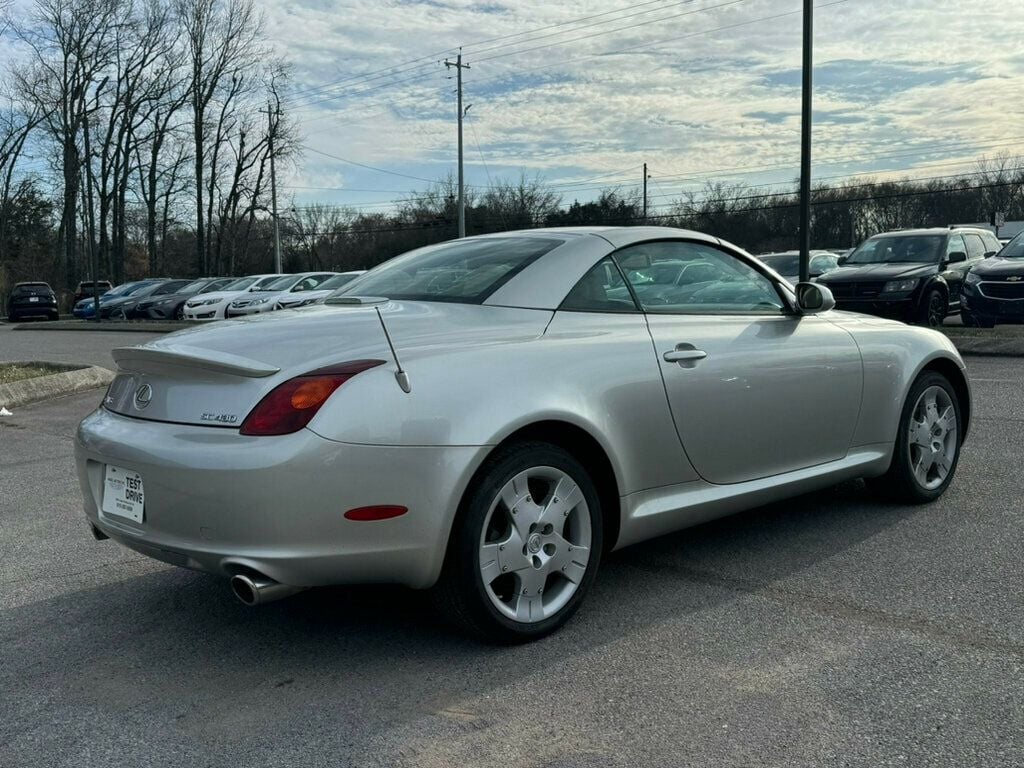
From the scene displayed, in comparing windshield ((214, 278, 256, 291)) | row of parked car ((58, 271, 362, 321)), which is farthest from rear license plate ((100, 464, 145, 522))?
windshield ((214, 278, 256, 291))

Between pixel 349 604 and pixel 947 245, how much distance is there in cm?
1417

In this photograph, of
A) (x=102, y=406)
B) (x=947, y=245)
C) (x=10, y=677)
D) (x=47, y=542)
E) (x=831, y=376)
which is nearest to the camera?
(x=10, y=677)

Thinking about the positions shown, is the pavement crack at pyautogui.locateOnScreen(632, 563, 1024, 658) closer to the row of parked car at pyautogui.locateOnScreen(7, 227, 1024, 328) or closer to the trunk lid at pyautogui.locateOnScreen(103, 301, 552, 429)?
the trunk lid at pyautogui.locateOnScreen(103, 301, 552, 429)

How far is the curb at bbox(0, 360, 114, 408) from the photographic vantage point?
10.3 meters

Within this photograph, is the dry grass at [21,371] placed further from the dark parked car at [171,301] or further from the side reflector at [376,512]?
the dark parked car at [171,301]

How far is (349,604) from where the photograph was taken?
3732 mm

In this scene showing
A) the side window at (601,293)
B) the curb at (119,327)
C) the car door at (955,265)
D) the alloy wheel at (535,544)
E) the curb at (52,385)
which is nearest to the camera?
the alloy wheel at (535,544)

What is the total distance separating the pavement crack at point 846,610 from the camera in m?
3.18

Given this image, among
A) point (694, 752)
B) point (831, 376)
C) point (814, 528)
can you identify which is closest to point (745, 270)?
point (831, 376)

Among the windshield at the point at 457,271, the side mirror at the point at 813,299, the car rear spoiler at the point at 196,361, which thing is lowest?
the car rear spoiler at the point at 196,361

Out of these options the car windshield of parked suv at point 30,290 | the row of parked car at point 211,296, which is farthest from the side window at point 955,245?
the car windshield of parked suv at point 30,290

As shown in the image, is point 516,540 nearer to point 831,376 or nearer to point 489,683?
point 489,683

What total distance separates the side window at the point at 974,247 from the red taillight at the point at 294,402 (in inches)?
593

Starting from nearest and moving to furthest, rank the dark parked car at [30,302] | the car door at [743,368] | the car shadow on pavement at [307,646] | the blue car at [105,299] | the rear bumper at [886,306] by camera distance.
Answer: the car shadow on pavement at [307,646], the car door at [743,368], the rear bumper at [886,306], the blue car at [105,299], the dark parked car at [30,302]
